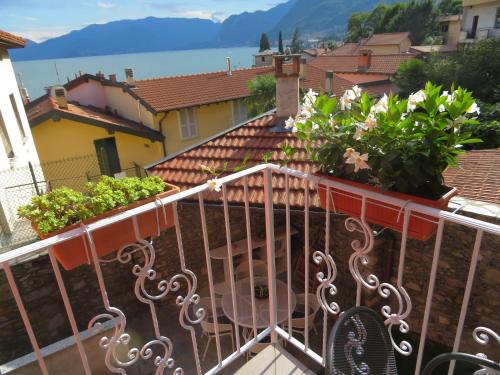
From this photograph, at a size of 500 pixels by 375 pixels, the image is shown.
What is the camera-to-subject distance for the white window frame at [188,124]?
546 inches

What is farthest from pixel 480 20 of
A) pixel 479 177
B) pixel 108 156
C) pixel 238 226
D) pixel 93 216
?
pixel 93 216

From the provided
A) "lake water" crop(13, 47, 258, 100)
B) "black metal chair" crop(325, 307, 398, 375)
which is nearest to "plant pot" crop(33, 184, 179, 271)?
"black metal chair" crop(325, 307, 398, 375)

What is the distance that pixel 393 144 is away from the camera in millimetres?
1391

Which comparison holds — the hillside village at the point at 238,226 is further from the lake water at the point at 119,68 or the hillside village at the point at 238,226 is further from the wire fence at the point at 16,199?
the lake water at the point at 119,68

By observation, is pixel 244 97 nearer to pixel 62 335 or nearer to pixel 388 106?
pixel 62 335

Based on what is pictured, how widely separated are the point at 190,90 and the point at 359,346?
14.5m

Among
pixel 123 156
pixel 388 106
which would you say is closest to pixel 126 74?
pixel 123 156

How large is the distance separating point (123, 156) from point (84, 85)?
433cm

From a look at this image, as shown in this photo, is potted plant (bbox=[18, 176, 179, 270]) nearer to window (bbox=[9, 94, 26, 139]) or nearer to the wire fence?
the wire fence

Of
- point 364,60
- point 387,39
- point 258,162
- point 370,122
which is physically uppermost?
point 387,39

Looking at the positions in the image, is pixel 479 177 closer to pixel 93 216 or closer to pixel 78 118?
pixel 93 216

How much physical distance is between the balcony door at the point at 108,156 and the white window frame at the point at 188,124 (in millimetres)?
2645

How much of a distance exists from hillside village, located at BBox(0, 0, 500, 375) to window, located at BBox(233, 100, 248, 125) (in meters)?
0.06

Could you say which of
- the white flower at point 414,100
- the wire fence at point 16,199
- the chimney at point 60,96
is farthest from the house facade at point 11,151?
the white flower at point 414,100
